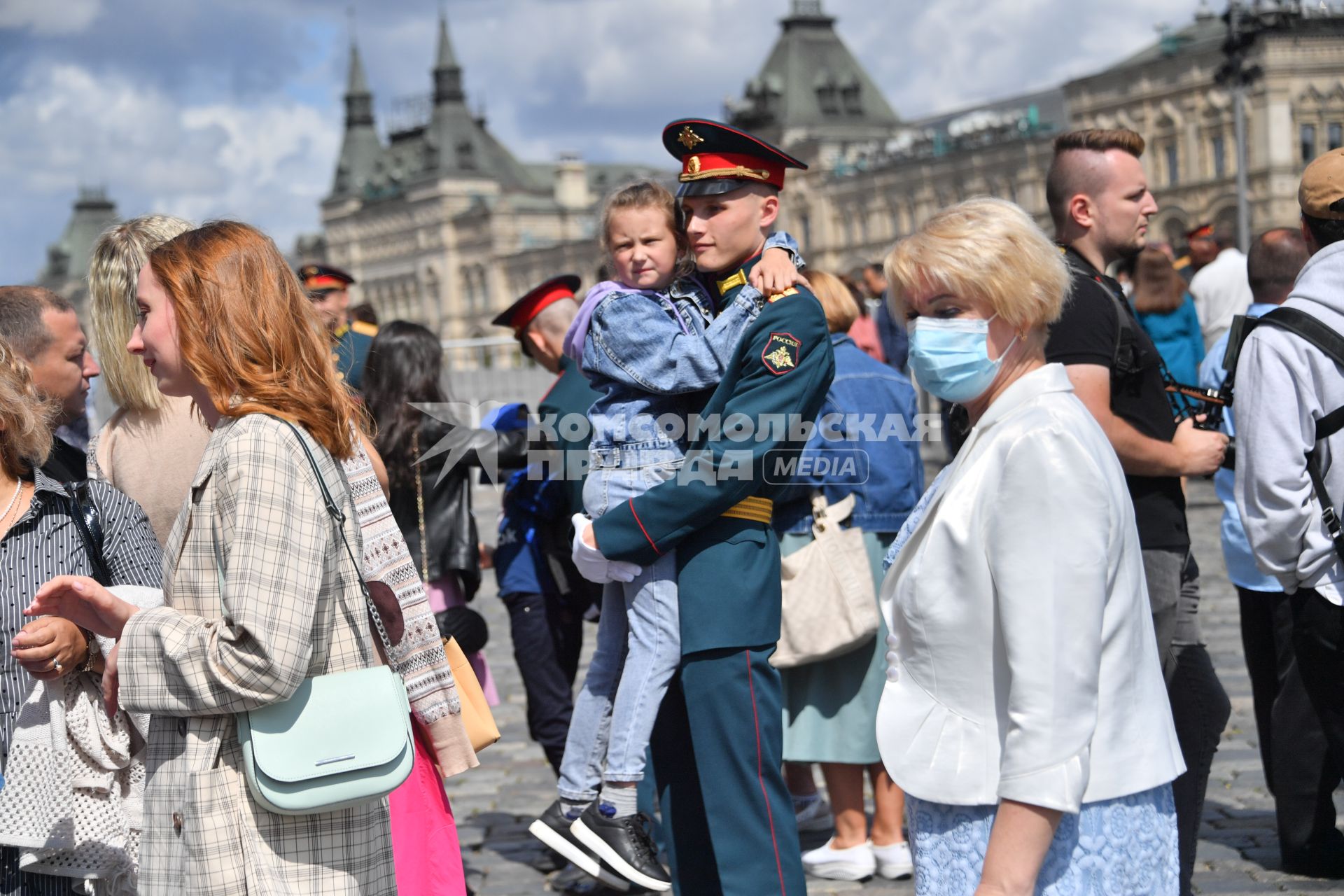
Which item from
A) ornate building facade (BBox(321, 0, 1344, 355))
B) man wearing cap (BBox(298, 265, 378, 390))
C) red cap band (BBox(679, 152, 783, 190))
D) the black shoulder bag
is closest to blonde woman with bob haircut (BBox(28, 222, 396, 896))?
red cap band (BBox(679, 152, 783, 190))

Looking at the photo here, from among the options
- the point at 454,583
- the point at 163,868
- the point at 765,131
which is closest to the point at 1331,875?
the point at 454,583

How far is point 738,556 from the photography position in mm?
3861

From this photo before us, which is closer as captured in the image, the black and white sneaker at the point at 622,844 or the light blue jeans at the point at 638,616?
the light blue jeans at the point at 638,616

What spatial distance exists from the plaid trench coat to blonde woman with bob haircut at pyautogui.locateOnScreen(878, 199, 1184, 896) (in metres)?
1.05

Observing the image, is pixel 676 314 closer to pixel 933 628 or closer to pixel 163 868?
pixel 933 628

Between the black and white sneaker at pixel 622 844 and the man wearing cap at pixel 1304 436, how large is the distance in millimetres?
1934

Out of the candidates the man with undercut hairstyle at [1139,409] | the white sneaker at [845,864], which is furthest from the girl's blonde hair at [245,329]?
the white sneaker at [845,864]

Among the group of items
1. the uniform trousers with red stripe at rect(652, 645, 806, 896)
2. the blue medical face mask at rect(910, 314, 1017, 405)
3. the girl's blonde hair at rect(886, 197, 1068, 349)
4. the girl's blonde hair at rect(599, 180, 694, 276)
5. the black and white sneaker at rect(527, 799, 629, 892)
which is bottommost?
the black and white sneaker at rect(527, 799, 629, 892)

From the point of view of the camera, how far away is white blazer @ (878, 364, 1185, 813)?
8.11 ft

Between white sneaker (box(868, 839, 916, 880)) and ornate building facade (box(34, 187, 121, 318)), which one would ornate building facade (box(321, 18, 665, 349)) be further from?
white sneaker (box(868, 839, 916, 880))

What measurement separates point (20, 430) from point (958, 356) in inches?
83.6

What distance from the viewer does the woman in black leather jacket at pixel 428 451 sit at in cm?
559

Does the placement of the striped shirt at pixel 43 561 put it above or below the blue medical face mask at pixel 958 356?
below

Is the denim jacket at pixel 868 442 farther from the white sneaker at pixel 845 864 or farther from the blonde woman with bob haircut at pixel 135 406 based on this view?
the blonde woman with bob haircut at pixel 135 406
